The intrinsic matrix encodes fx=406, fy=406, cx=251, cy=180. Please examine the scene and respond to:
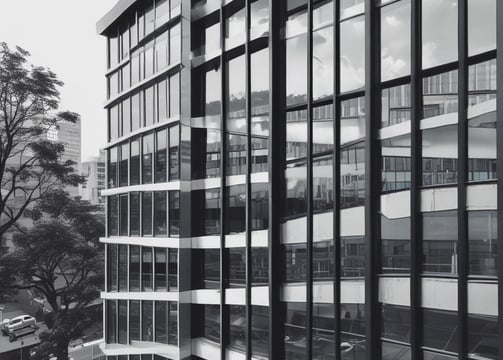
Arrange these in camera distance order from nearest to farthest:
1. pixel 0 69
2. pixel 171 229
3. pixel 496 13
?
pixel 496 13
pixel 171 229
pixel 0 69

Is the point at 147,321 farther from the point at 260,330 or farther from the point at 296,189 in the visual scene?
the point at 296,189

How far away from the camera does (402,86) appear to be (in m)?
8.20

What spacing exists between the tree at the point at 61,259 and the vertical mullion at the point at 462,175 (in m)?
20.6

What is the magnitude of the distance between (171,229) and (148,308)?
3.41 meters

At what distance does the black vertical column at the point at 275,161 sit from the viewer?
10094 mm

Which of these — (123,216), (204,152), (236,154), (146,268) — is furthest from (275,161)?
(123,216)

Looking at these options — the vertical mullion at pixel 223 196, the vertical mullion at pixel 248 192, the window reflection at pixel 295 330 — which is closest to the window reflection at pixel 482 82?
the vertical mullion at pixel 248 192

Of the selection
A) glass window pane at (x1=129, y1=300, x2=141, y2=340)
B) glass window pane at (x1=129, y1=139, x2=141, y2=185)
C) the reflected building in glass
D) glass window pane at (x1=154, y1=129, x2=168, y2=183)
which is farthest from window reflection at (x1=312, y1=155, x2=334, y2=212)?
glass window pane at (x1=129, y1=300, x2=141, y2=340)

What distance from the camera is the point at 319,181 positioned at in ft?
31.1

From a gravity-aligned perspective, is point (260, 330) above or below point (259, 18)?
below

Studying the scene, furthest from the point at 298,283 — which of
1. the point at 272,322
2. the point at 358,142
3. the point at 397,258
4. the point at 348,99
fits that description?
the point at 348,99

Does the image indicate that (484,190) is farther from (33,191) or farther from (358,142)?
(33,191)

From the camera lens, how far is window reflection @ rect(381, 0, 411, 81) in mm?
8164

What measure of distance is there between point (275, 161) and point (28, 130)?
710 inches
